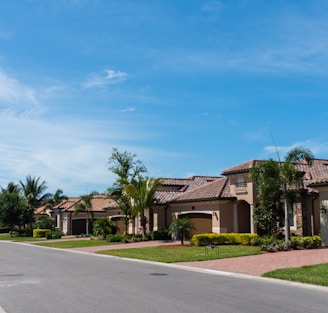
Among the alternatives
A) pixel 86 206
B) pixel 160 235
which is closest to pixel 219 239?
pixel 160 235

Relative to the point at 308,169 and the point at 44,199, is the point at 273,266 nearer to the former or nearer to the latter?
the point at 308,169

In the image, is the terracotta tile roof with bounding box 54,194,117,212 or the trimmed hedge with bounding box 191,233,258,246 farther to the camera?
the terracotta tile roof with bounding box 54,194,117,212

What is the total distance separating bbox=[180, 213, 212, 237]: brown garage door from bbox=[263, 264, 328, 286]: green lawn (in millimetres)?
18902

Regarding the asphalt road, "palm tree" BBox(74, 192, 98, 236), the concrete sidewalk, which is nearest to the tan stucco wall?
the concrete sidewalk

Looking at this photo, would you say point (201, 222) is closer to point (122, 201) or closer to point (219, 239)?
point (219, 239)

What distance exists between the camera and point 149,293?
11.9 meters

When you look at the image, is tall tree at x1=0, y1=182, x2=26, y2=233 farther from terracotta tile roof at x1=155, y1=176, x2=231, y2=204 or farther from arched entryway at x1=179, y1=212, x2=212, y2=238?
arched entryway at x1=179, y1=212, x2=212, y2=238

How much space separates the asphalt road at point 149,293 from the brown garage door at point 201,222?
1914cm

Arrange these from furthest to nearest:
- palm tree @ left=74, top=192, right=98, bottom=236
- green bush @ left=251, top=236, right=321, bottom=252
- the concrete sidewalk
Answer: palm tree @ left=74, top=192, right=98, bottom=236, green bush @ left=251, top=236, right=321, bottom=252, the concrete sidewalk

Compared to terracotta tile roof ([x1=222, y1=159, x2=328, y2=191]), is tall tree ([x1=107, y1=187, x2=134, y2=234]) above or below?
below

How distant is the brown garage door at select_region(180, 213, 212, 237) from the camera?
36188mm

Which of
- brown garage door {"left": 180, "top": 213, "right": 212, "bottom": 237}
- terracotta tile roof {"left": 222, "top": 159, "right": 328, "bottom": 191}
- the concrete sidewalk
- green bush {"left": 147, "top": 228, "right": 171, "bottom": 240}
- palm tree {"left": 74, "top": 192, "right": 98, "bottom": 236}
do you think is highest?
terracotta tile roof {"left": 222, "top": 159, "right": 328, "bottom": 191}

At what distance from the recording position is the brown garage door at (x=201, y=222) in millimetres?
36188

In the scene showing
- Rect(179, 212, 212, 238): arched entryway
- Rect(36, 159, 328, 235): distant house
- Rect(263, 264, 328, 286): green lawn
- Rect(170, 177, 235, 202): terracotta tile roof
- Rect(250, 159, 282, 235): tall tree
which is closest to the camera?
Rect(263, 264, 328, 286): green lawn
